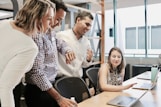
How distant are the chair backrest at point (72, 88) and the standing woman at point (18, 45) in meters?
0.77

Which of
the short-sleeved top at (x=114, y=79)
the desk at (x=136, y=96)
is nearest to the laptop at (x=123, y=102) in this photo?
the desk at (x=136, y=96)

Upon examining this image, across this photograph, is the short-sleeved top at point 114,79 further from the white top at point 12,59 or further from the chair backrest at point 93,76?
the white top at point 12,59

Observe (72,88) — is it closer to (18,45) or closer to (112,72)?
(112,72)

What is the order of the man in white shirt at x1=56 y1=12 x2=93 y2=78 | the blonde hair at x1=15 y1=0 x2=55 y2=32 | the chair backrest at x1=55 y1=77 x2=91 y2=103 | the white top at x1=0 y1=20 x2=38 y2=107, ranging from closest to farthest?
the white top at x1=0 y1=20 x2=38 y2=107
the blonde hair at x1=15 y1=0 x2=55 y2=32
the chair backrest at x1=55 y1=77 x2=91 y2=103
the man in white shirt at x1=56 y1=12 x2=93 y2=78

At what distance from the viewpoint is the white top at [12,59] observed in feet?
3.12

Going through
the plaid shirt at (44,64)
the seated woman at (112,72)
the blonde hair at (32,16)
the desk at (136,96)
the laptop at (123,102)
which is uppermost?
the blonde hair at (32,16)

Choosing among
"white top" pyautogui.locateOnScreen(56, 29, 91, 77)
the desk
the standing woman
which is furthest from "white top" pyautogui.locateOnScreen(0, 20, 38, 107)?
"white top" pyautogui.locateOnScreen(56, 29, 91, 77)

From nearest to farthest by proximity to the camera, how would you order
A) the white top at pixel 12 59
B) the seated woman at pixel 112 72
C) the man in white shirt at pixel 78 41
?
the white top at pixel 12 59 < the seated woman at pixel 112 72 < the man in white shirt at pixel 78 41

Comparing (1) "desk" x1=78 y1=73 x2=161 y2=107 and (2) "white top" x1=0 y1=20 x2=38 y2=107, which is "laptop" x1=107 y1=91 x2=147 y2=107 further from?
(2) "white top" x1=0 y1=20 x2=38 y2=107

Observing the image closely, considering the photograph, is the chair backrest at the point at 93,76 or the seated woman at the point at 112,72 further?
the chair backrest at the point at 93,76

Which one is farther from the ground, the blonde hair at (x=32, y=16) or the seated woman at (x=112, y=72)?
the blonde hair at (x=32, y=16)

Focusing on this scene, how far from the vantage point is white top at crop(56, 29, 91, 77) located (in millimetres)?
2244

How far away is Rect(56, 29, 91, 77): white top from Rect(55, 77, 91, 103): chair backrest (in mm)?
285

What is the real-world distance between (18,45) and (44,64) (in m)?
0.69
